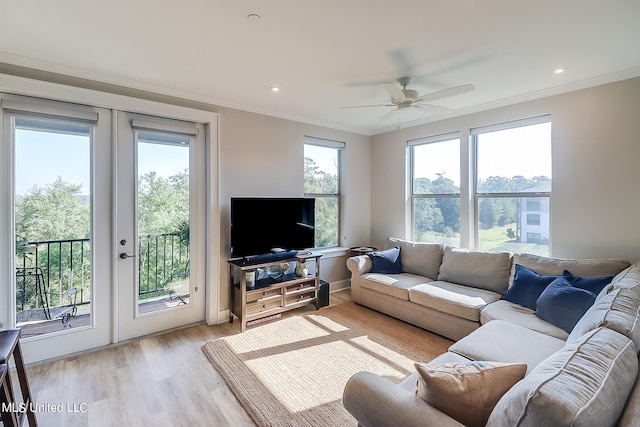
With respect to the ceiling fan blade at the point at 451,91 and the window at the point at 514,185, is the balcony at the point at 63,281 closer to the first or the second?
the ceiling fan blade at the point at 451,91

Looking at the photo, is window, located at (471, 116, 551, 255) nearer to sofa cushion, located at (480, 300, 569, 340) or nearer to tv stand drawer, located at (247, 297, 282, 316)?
sofa cushion, located at (480, 300, 569, 340)

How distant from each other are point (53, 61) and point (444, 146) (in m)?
4.48

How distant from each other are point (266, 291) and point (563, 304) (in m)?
2.84

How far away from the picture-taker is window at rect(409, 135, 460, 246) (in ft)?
13.6

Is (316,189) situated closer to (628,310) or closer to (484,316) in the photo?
(484,316)

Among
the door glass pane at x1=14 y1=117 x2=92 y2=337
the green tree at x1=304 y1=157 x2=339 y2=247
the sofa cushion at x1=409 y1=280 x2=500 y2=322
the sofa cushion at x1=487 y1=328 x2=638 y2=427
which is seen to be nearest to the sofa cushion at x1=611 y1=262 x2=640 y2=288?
the sofa cushion at x1=409 y1=280 x2=500 y2=322

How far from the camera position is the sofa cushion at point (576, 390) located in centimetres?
82

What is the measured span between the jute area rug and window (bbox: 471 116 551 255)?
161 centimetres

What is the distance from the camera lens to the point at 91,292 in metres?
2.85

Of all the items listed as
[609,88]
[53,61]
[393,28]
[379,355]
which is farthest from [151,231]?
[609,88]

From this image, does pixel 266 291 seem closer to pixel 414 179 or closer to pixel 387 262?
pixel 387 262

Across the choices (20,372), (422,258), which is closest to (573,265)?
(422,258)

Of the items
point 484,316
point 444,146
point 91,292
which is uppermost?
point 444,146

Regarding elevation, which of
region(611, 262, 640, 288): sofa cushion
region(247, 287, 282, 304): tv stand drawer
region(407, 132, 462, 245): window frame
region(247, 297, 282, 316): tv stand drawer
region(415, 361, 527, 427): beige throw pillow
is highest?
region(407, 132, 462, 245): window frame
